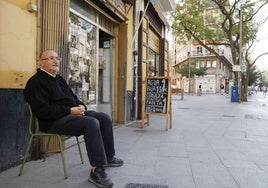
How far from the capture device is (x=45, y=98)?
3.49m

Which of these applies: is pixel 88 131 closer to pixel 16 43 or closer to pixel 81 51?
pixel 16 43

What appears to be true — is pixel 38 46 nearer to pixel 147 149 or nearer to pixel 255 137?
pixel 147 149

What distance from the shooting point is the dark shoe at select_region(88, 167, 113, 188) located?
3280mm

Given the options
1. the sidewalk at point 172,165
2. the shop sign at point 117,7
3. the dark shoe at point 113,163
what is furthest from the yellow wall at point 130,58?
the dark shoe at point 113,163

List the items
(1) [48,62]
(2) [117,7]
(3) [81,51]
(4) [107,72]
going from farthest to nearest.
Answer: (4) [107,72] < (2) [117,7] < (3) [81,51] < (1) [48,62]

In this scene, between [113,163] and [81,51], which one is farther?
[81,51]

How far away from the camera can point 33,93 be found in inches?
136

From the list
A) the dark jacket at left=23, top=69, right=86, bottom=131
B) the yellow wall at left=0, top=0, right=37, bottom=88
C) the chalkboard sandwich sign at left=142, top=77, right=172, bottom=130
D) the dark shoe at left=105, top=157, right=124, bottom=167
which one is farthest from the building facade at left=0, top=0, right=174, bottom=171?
the dark shoe at left=105, top=157, right=124, bottom=167

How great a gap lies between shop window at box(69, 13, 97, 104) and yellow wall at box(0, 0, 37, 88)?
1.70m

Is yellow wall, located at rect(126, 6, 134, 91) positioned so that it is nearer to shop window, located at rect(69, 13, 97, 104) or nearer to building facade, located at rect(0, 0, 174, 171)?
building facade, located at rect(0, 0, 174, 171)

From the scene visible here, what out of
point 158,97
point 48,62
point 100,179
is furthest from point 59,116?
point 158,97

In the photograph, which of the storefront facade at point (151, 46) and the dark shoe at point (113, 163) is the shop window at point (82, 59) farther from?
the storefront facade at point (151, 46)

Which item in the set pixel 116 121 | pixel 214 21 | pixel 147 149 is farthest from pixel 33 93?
pixel 214 21

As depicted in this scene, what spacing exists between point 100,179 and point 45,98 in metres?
1.13
